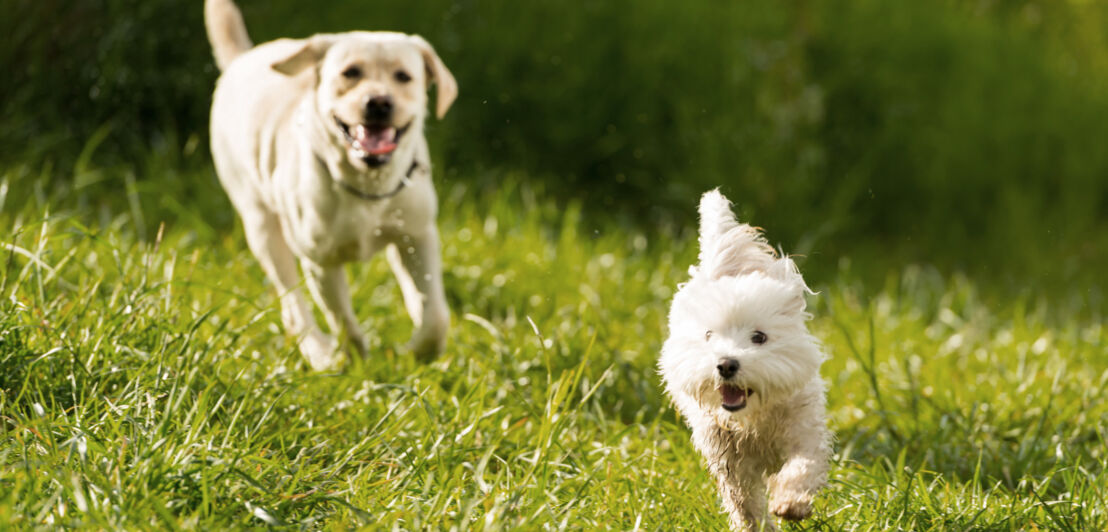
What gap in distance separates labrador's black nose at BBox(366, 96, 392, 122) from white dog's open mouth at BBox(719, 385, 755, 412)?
1.75 metres

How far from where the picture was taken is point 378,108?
13.4ft

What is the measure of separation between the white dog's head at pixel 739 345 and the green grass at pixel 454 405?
47 cm

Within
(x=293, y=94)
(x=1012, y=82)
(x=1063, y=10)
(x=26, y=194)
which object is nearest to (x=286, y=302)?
(x=293, y=94)

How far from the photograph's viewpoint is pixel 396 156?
14.1 feet

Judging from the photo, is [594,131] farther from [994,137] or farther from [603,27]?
[994,137]

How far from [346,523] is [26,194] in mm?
3386

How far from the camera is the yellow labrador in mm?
4219

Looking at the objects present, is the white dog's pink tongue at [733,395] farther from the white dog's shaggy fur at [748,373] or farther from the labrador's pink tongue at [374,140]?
the labrador's pink tongue at [374,140]

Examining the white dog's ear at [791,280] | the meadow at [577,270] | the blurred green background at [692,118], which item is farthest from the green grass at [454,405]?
the blurred green background at [692,118]

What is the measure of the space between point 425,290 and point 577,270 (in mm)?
1224

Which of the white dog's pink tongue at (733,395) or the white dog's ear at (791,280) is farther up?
the white dog's ear at (791,280)

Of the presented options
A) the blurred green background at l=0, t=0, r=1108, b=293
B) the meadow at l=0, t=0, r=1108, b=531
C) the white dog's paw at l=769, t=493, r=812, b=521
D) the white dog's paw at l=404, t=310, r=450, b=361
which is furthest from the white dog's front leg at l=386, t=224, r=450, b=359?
the white dog's paw at l=769, t=493, r=812, b=521

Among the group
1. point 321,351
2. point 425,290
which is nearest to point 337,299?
point 321,351

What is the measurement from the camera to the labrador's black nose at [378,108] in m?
4.06
